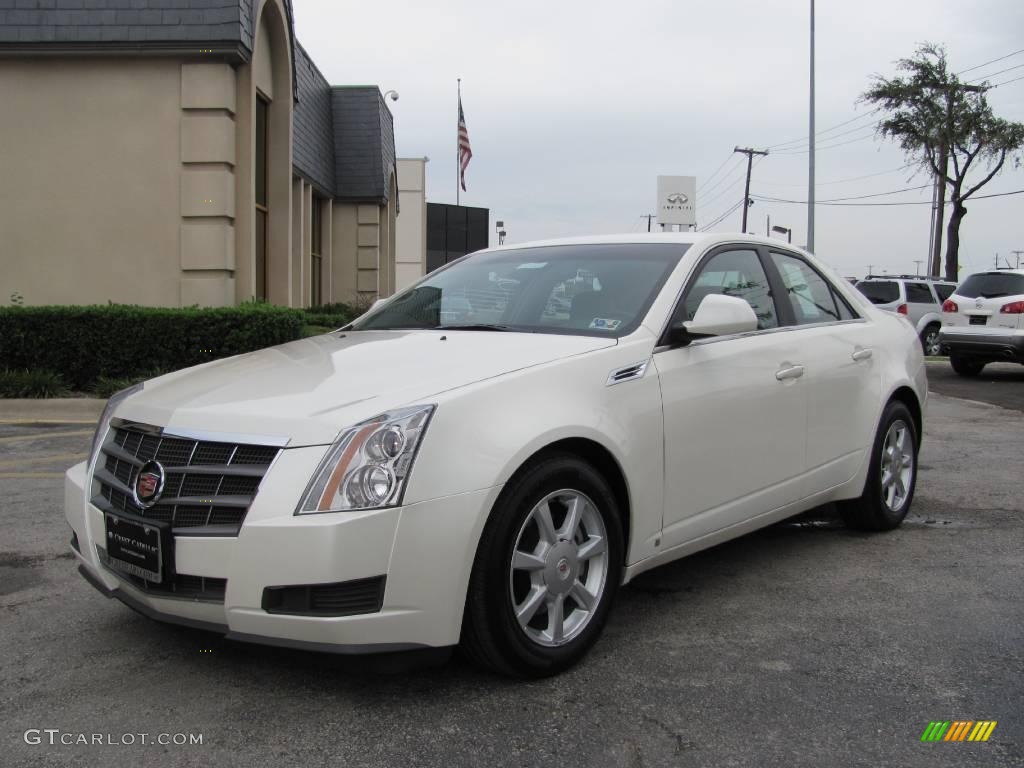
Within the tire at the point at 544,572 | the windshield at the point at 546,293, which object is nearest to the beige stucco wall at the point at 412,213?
the windshield at the point at 546,293

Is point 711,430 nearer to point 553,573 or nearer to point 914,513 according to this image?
point 553,573

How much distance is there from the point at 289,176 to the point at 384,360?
12.8m

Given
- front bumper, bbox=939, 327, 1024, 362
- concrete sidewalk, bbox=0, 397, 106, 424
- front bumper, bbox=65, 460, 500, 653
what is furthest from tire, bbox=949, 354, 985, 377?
front bumper, bbox=65, 460, 500, 653

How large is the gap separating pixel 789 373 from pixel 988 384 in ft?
39.0

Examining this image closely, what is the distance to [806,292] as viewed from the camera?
4.92 meters

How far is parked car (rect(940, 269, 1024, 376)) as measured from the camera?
14484 mm

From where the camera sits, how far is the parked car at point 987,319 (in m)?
14.5

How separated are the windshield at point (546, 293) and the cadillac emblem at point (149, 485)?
1474mm

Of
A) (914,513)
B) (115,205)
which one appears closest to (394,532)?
(914,513)

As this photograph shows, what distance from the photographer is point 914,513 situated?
5.71m

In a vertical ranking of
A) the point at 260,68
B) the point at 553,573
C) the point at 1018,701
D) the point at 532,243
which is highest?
the point at 260,68

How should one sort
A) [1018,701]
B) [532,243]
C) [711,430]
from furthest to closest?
[532,243]
[711,430]
[1018,701]

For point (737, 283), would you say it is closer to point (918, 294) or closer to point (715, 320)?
point (715, 320)

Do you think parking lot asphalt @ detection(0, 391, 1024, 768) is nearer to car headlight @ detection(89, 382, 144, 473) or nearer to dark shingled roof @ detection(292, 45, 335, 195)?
car headlight @ detection(89, 382, 144, 473)
